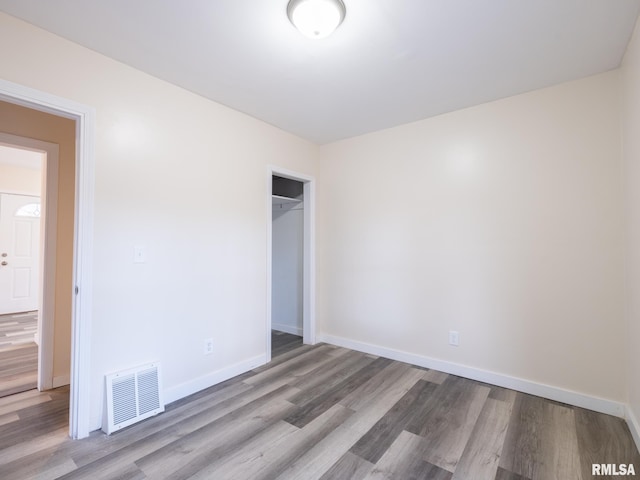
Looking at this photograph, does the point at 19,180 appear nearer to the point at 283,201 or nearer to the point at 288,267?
the point at 283,201

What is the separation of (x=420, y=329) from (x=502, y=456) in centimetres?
140

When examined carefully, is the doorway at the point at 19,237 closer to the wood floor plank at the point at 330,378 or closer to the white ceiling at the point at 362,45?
the white ceiling at the point at 362,45

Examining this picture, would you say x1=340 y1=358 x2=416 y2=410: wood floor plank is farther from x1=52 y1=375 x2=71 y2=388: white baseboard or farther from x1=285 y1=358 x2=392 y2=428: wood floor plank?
x1=52 y1=375 x2=71 y2=388: white baseboard

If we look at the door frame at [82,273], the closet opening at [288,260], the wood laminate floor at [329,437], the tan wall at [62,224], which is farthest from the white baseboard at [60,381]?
the closet opening at [288,260]

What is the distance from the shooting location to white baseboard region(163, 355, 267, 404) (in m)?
2.41

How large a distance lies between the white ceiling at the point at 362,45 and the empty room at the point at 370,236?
17mm

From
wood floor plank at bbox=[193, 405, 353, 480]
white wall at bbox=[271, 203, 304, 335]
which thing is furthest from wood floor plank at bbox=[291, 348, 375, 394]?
white wall at bbox=[271, 203, 304, 335]

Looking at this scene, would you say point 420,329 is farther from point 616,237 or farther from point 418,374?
point 616,237

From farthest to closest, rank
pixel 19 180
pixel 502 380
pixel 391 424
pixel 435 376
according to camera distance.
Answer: pixel 19 180 → pixel 435 376 → pixel 502 380 → pixel 391 424

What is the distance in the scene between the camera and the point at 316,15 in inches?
63.1

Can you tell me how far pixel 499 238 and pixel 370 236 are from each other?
1328mm

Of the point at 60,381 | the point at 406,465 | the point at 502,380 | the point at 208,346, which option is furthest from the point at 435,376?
the point at 60,381

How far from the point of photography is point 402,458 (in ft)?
5.76

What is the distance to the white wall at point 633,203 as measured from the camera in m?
1.82
